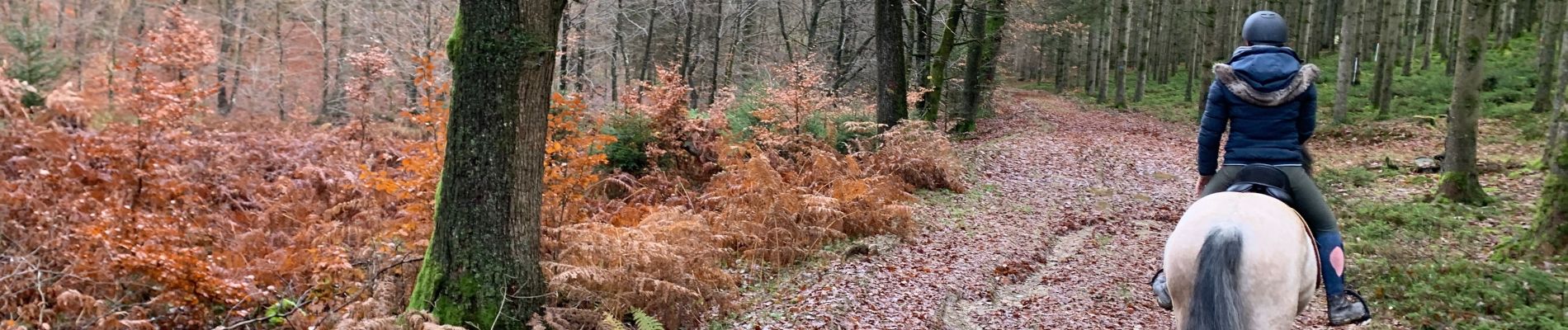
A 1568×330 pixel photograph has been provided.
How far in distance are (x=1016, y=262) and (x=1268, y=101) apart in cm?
400

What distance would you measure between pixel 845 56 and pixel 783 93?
13151 millimetres

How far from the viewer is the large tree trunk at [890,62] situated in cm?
1374

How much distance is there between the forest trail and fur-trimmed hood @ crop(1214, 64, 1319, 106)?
8.40 feet

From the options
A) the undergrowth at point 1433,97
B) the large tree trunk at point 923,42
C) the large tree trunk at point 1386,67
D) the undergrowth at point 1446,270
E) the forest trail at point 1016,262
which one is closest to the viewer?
the undergrowth at point 1446,270

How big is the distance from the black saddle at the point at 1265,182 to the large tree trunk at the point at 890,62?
9.49 metres

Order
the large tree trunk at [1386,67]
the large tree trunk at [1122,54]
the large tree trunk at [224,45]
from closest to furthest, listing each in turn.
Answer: the large tree trunk at [1386,67], the large tree trunk at [224,45], the large tree trunk at [1122,54]

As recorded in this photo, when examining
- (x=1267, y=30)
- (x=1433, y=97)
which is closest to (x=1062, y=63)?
(x=1433, y=97)

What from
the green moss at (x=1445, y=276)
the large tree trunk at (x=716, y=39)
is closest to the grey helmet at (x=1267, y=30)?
the green moss at (x=1445, y=276)

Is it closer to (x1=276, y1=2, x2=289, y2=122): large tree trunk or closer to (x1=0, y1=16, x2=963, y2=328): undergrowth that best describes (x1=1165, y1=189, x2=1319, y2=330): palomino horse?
(x1=0, y1=16, x2=963, y2=328): undergrowth

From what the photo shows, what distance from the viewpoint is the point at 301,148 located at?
43.7 feet

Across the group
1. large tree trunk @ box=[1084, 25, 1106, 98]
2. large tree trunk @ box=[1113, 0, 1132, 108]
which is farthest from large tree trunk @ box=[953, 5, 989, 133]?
large tree trunk @ box=[1084, 25, 1106, 98]

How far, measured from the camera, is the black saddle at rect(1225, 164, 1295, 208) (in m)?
4.12

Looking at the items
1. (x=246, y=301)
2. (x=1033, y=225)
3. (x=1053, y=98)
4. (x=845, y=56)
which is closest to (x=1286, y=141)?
(x=1033, y=225)

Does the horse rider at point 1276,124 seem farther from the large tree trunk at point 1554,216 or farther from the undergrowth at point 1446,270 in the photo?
the large tree trunk at point 1554,216
